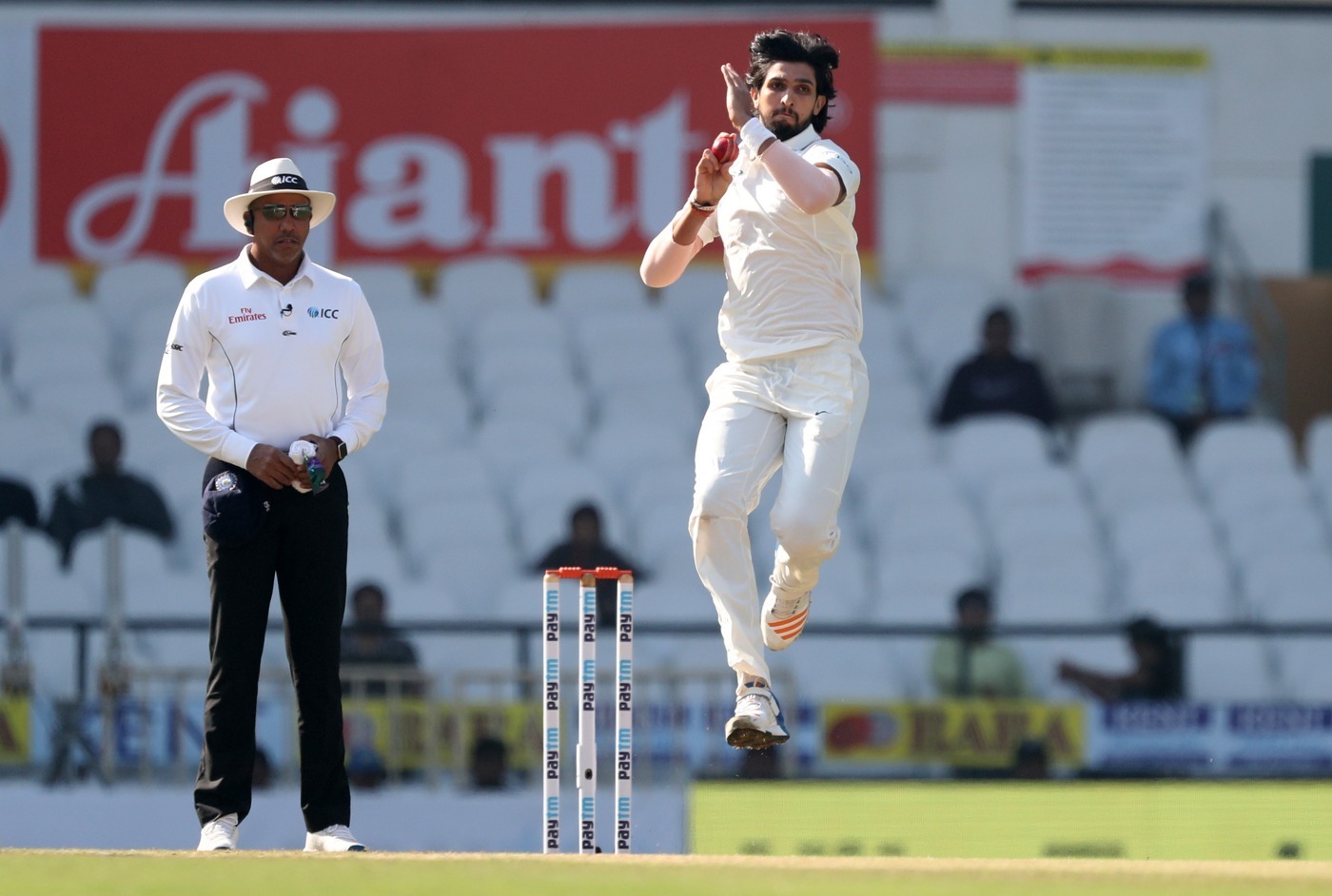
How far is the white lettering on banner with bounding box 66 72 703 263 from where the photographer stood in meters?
13.6

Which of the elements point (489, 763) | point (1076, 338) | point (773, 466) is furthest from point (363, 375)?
point (1076, 338)

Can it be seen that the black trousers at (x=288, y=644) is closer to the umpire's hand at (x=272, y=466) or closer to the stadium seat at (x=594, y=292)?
the umpire's hand at (x=272, y=466)

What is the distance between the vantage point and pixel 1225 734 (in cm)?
1003

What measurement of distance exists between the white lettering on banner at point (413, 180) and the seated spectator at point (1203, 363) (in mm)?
3112

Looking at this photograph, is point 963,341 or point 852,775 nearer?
point 852,775

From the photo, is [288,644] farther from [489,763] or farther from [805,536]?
[489,763]

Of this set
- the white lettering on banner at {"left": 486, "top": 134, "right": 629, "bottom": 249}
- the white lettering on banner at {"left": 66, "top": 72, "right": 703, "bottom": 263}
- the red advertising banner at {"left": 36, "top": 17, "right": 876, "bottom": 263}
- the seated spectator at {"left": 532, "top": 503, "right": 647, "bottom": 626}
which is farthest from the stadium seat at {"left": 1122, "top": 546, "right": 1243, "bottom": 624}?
the white lettering on banner at {"left": 486, "top": 134, "right": 629, "bottom": 249}

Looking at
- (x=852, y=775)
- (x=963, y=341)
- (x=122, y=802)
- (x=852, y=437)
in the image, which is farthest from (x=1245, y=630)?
(x=122, y=802)

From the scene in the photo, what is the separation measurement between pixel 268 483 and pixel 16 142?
840 cm

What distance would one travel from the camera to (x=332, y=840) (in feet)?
20.2

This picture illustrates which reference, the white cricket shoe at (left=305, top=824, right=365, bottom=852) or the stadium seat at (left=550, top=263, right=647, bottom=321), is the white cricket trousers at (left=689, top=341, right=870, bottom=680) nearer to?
the white cricket shoe at (left=305, top=824, right=365, bottom=852)

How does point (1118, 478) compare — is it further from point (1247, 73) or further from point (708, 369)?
point (1247, 73)

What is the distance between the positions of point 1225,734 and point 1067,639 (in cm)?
82

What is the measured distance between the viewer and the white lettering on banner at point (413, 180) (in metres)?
13.6
